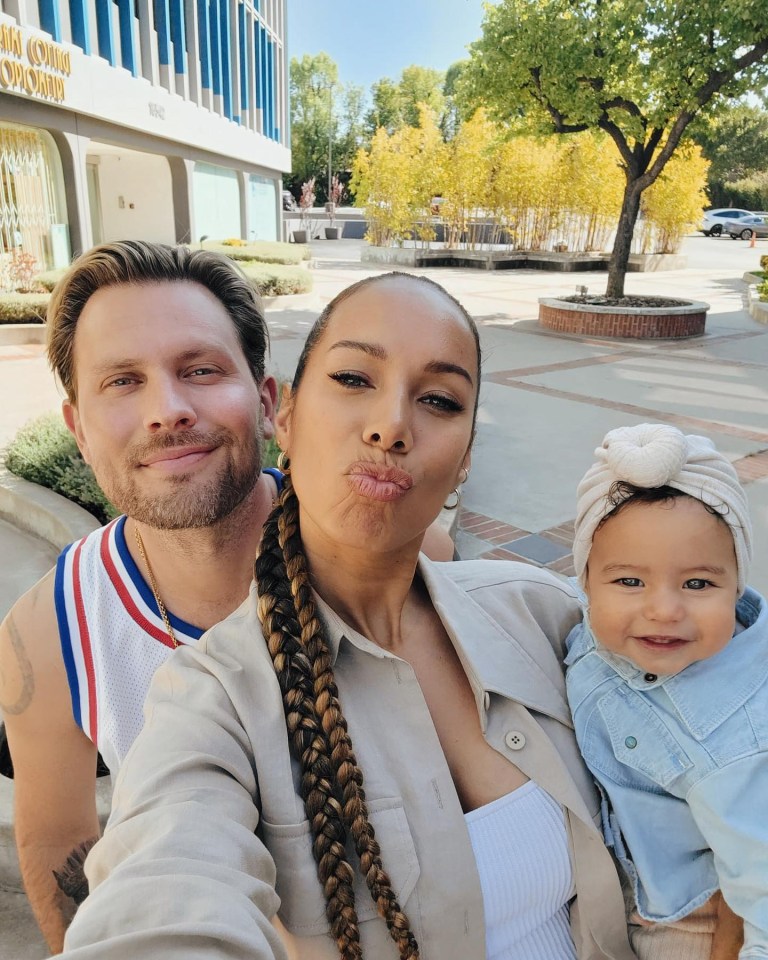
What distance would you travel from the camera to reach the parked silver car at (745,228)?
133ft

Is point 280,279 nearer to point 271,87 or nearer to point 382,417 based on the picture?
point 382,417

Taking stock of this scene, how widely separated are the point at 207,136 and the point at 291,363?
13.6 m

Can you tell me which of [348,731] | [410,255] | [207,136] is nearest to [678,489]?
[348,731]

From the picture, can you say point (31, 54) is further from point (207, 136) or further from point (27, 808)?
point (27, 808)

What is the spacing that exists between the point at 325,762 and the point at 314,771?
0.06ft

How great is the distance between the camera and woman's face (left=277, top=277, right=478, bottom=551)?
1123mm

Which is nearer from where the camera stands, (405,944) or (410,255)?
(405,944)

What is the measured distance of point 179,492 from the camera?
1454mm

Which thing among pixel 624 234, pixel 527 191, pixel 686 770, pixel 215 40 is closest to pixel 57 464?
pixel 686 770

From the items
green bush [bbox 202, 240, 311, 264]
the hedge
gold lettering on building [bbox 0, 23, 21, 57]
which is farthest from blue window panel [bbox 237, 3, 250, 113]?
the hedge

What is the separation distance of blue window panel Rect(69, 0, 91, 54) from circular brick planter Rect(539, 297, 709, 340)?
9623 millimetres

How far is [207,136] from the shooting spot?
19812mm

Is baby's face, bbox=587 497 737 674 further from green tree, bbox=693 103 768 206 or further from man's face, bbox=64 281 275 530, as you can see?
green tree, bbox=693 103 768 206

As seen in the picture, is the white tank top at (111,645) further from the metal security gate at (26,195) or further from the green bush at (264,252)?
the green bush at (264,252)
